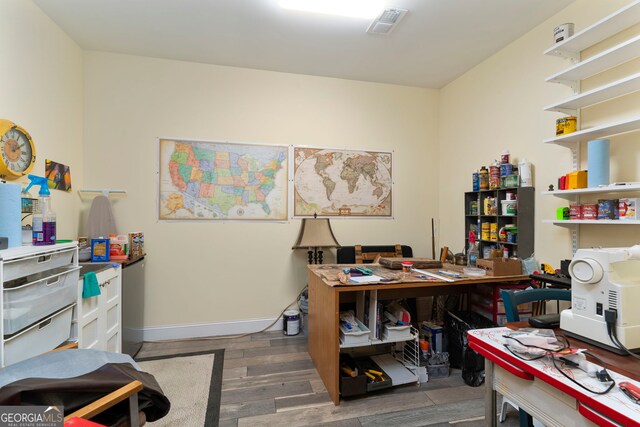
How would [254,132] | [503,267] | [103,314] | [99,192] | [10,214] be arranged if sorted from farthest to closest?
[254,132]
[99,192]
[503,267]
[103,314]
[10,214]

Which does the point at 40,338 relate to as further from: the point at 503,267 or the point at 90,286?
the point at 503,267

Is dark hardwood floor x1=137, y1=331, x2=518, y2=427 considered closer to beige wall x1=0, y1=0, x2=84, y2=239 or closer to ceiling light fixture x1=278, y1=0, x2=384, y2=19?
beige wall x1=0, y1=0, x2=84, y2=239

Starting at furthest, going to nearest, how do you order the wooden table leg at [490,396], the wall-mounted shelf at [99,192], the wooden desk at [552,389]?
the wall-mounted shelf at [99,192]
the wooden table leg at [490,396]
the wooden desk at [552,389]

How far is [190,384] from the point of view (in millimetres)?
2139

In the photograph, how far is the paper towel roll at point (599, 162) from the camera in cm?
179

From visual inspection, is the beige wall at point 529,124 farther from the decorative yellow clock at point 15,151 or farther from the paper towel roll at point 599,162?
the decorative yellow clock at point 15,151

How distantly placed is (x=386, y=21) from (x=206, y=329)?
10.7 feet

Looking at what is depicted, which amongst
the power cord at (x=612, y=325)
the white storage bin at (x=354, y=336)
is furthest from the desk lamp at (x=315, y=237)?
the power cord at (x=612, y=325)

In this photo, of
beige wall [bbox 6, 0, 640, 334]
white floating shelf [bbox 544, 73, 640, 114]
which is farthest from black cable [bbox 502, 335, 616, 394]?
white floating shelf [bbox 544, 73, 640, 114]

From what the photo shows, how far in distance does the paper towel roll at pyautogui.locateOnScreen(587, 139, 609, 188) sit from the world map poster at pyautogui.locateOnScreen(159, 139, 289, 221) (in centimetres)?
250

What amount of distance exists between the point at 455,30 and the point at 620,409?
8.85 feet

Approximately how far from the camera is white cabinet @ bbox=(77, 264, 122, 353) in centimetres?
182

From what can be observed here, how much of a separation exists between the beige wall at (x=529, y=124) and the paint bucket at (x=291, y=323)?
195 centimetres

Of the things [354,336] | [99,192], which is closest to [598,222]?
[354,336]
